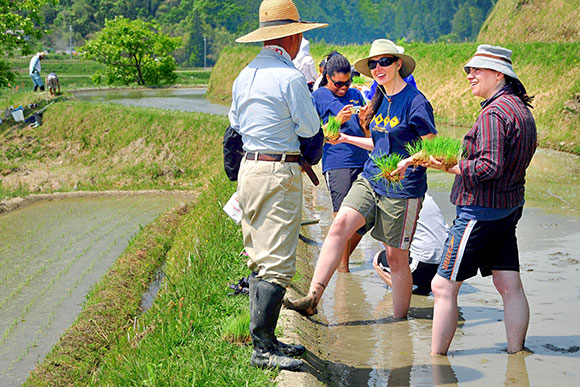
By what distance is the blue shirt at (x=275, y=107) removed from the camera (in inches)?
164

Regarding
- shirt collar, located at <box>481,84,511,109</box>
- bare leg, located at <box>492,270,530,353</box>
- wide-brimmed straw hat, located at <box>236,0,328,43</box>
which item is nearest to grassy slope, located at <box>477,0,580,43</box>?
shirt collar, located at <box>481,84,511,109</box>

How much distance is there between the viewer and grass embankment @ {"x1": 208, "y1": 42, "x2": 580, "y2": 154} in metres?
17.5

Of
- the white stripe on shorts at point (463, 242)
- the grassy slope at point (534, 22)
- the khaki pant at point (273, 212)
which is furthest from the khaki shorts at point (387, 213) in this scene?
the grassy slope at point (534, 22)

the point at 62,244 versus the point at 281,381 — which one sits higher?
the point at 281,381

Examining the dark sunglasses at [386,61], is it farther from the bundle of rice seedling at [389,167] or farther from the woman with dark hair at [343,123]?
the woman with dark hair at [343,123]

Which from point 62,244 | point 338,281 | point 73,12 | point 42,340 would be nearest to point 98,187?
point 62,244

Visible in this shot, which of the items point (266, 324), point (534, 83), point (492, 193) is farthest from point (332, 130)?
point (534, 83)

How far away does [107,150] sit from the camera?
77.3 ft

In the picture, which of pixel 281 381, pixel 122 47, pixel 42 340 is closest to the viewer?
pixel 281 381

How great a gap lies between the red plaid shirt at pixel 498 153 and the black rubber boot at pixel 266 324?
1341 mm

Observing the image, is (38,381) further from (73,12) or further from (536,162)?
(73,12)

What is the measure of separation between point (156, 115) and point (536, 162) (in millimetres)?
12976

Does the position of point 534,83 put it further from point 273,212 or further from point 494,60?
point 273,212

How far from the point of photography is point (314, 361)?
471cm
